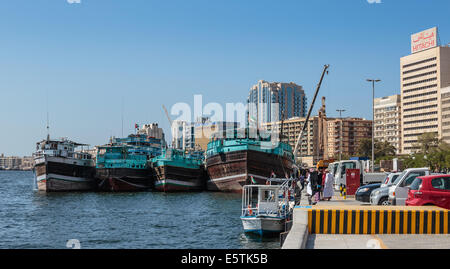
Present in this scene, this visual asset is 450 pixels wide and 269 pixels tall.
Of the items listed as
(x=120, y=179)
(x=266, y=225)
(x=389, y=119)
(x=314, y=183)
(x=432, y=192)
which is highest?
(x=389, y=119)

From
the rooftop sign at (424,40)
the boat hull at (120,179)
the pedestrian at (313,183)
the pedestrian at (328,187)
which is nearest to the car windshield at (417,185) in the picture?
the pedestrian at (313,183)

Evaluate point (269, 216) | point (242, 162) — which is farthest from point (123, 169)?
point (269, 216)

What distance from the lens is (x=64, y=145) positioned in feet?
223

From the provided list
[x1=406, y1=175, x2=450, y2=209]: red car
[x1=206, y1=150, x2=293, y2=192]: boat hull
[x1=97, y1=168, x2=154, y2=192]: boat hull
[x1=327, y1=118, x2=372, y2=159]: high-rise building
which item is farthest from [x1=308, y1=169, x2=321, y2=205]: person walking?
[x1=327, y1=118, x2=372, y2=159]: high-rise building

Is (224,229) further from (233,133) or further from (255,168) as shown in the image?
(233,133)

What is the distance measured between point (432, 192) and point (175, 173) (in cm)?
5157

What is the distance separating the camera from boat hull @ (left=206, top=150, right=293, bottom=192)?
196 feet

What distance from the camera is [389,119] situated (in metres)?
182

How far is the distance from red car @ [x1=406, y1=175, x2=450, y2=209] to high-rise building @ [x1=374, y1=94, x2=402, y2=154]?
171 meters

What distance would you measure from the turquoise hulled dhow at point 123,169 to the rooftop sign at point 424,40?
113 m

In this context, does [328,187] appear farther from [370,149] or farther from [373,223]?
[370,149]

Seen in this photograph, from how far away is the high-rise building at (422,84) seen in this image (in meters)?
155
